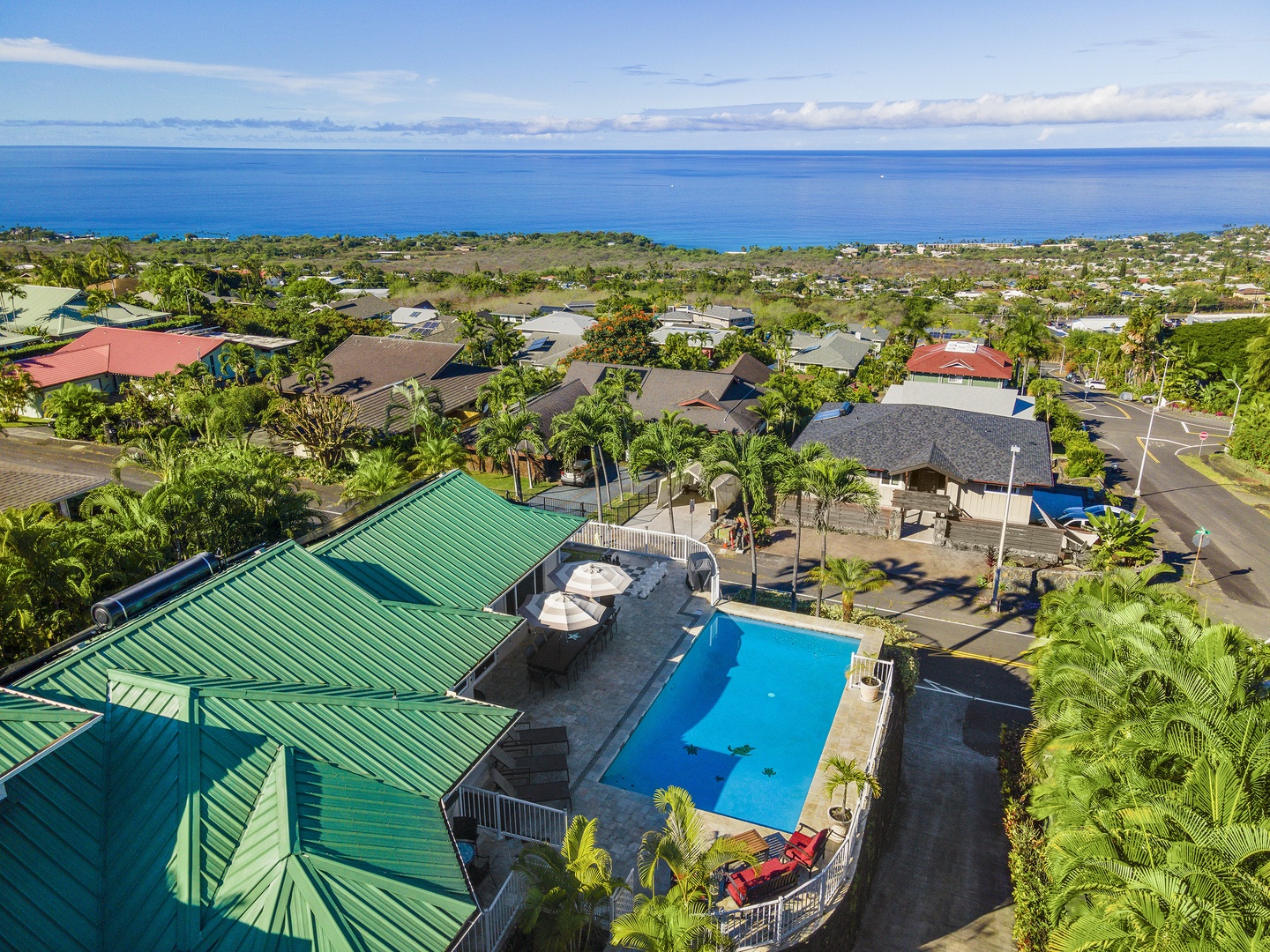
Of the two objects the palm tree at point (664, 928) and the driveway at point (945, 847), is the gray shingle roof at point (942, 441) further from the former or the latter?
the palm tree at point (664, 928)

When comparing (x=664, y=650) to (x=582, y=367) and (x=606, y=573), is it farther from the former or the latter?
(x=582, y=367)

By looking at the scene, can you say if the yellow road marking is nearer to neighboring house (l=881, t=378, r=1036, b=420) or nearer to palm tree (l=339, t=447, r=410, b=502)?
palm tree (l=339, t=447, r=410, b=502)

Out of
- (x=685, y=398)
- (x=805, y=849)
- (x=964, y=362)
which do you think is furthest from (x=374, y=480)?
(x=964, y=362)

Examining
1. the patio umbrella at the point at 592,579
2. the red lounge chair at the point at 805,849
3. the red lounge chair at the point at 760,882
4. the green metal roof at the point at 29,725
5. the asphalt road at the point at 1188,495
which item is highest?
the green metal roof at the point at 29,725

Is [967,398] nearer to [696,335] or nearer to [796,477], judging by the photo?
Answer: [796,477]

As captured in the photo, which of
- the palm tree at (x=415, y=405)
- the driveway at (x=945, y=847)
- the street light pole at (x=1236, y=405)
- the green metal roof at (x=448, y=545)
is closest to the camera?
the driveway at (x=945, y=847)

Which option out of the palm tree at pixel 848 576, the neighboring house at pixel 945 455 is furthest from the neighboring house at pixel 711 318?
the palm tree at pixel 848 576
